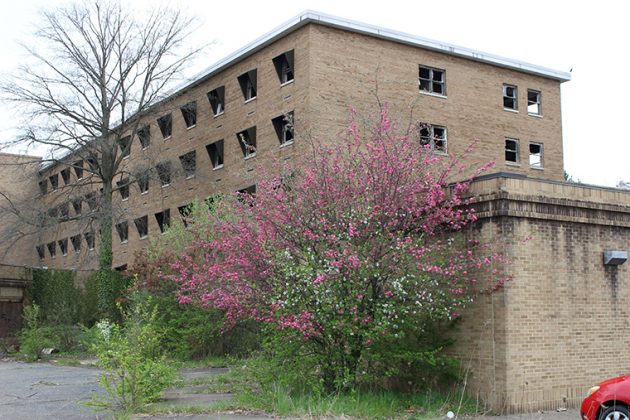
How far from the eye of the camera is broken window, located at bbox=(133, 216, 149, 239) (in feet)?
148

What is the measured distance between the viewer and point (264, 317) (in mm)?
14086

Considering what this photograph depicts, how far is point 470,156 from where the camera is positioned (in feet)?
116

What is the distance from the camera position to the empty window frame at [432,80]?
115 ft

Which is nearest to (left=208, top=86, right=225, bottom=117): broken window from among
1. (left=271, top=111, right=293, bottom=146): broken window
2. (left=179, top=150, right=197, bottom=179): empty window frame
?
(left=179, top=150, right=197, bottom=179): empty window frame

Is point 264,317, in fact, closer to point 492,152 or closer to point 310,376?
point 310,376

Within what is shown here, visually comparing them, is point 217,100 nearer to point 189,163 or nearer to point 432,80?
point 189,163

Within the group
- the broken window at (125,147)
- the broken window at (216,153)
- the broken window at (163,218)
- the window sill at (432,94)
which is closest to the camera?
the window sill at (432,94)

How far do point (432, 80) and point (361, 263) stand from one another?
23708 millimetres

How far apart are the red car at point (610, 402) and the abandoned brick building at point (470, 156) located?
2505 mm

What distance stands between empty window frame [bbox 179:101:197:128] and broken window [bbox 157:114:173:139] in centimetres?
144

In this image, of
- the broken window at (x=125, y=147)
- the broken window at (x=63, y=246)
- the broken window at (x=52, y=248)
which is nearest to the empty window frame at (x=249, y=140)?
the broken window at (x=125, y=147)

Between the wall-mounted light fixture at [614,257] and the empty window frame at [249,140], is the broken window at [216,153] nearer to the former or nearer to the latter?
the empty window frame at [249,140]

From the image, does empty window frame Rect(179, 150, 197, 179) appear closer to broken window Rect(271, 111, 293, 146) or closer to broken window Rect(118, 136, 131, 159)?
broken window Rect(118, 136, 131, 159)

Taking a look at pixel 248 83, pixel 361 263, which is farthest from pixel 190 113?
pixel 361 263
